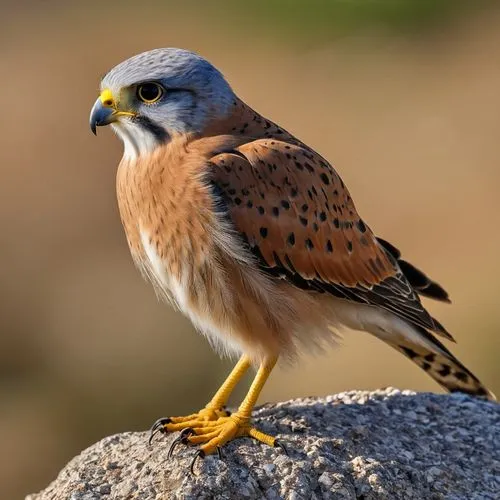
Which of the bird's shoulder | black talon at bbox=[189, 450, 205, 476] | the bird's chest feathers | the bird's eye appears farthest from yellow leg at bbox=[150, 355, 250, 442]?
the bird's eye

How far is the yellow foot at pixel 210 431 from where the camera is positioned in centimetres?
596

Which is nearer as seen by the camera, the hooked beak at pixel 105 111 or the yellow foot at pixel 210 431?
the yellow foot at pixel 210 431

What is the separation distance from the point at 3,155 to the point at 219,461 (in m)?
15.9

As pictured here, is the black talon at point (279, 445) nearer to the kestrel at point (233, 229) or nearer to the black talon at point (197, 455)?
the kestrel at point (233, 229)

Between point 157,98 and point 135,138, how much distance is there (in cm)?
23

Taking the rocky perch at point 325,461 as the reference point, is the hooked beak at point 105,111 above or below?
above

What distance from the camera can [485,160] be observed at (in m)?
18.6

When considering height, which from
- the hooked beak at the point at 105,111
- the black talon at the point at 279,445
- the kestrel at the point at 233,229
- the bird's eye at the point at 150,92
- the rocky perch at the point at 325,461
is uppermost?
the bird's eye at the point at 150,92

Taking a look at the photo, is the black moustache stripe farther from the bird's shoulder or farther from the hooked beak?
the bird's shoulder

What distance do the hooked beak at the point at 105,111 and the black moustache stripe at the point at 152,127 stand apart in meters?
0.05

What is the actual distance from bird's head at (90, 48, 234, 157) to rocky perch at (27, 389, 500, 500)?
1.48 meters

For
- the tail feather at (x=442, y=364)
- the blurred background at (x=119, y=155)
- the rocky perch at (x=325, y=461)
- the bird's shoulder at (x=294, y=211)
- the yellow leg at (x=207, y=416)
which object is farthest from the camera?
the blurred background at (x=119, y=155)

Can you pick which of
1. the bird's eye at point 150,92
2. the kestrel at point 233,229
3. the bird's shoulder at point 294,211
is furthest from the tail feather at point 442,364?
the bird's eye at point 150,92

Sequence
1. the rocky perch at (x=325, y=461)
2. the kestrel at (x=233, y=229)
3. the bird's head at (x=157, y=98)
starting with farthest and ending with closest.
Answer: the bird's head at (x=157, y=98)
the kestrel at (x=233, y=229)
the rocky perch at (x=325, y=461)
